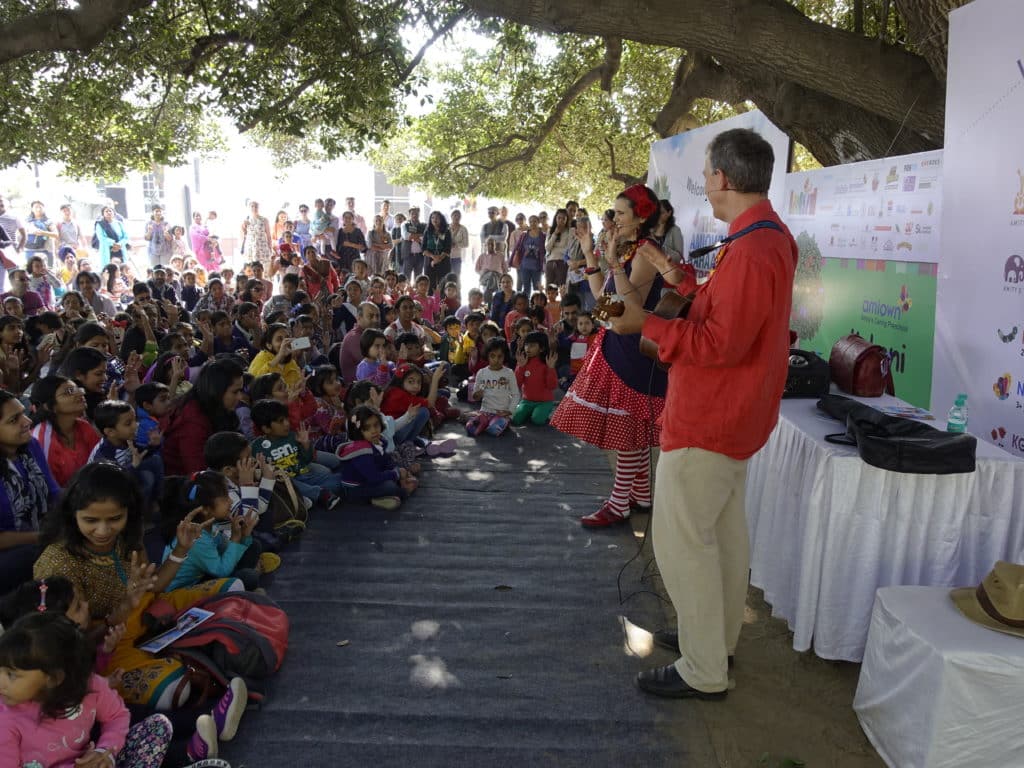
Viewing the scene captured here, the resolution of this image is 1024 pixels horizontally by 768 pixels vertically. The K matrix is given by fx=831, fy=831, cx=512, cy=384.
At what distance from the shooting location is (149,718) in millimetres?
2334

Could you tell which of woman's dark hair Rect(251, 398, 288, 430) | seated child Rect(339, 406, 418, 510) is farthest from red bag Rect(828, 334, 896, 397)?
woman's dark hair Rect(251, 398, 288, 430)

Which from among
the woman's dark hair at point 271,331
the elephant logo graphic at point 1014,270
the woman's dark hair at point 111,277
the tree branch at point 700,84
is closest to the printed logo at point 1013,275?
the elephant logo graphic at point 1014,270

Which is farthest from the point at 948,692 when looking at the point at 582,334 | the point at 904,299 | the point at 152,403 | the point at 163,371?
the point at 582,334

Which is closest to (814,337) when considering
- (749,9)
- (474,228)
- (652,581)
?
(749,9)

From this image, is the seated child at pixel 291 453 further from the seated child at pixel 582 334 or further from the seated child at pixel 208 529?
the seated child at pixel 582 334

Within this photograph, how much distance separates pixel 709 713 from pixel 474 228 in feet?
87.9

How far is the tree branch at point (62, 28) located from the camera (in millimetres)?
5000

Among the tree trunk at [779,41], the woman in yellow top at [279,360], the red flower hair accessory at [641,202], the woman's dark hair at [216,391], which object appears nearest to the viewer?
the red flower hair accessory at [641,202]

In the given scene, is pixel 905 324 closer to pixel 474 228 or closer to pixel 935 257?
pixel 935 257

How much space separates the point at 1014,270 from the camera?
11.4 feet

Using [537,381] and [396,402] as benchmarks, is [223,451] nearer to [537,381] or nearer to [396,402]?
[396,402]

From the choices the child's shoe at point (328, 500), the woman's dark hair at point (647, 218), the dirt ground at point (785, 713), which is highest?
the woman's dark hair at point (647, 218)

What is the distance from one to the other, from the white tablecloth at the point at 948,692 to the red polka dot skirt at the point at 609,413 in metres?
1.73

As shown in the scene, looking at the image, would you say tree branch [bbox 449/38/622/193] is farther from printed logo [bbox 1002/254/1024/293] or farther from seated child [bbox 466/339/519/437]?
printed logo [bbox 1002/254/1024/293]
